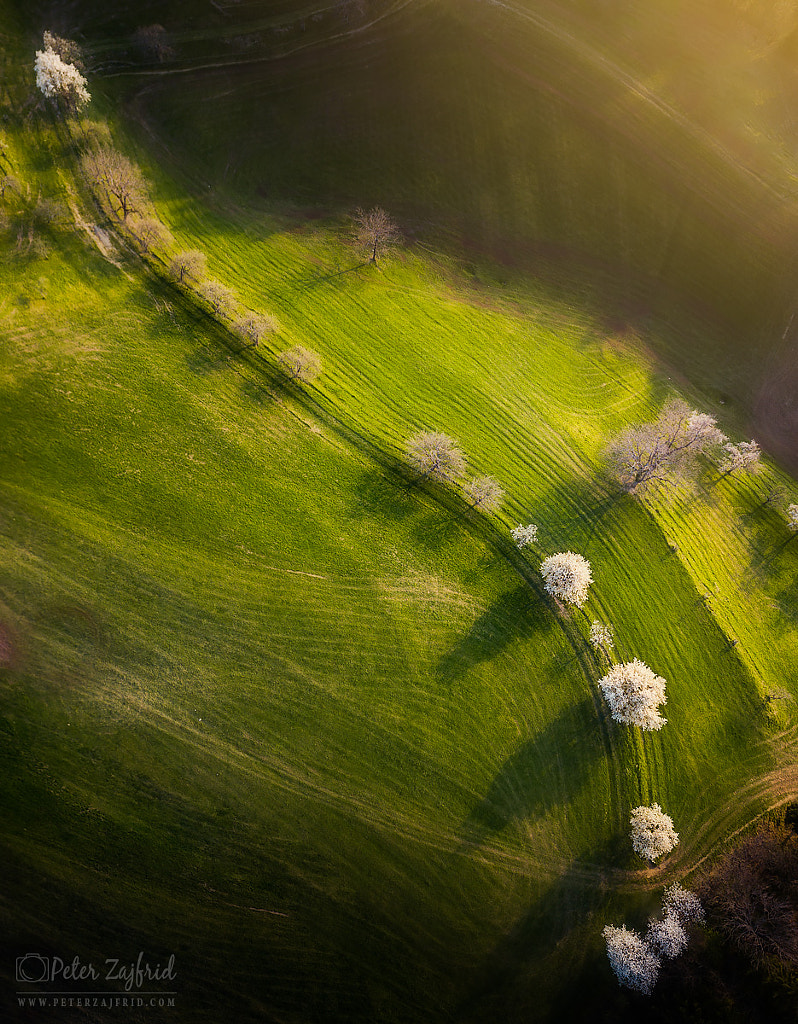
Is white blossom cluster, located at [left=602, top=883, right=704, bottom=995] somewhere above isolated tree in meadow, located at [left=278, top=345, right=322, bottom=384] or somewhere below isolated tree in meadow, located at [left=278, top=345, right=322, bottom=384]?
below

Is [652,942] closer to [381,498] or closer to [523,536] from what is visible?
[523,536]

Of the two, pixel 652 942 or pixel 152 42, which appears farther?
pixel 152 42

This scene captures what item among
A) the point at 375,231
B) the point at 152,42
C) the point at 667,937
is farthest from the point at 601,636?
the point at 152,42

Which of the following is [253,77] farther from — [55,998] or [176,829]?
[55,998]

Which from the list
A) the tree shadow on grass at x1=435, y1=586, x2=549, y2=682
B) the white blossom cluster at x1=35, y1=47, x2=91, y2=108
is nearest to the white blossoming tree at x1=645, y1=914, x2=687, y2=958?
the tree shadow on grass at x1=435, y1=586, x2=549, y2=682

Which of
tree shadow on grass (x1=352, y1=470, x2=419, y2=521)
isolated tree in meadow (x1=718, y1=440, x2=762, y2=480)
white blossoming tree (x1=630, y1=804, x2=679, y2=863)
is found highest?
isolated tree in meadow (x1=718, y1=440, x2=762, y2=480)

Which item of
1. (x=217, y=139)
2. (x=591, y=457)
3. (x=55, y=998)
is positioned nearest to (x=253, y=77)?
(x=217, y=139)

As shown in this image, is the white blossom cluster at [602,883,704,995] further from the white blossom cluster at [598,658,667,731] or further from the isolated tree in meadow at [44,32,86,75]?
the isolated tree in meadow at [44,32,86,75]

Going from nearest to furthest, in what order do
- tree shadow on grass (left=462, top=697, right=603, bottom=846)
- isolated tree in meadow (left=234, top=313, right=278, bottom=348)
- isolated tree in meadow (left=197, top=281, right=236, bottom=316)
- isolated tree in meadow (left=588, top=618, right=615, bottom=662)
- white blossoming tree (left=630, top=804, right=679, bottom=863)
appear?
white blossoming tree (left=630, top=804, right=679, bottom=863), tree shadow on grass (left=462, top=697, right=603, bottom=846), isolated tree in meadow (left=588, top=618, right=615, bottom=662), isolated tree in meadow (left=234, top=313, right=278, bottom=348), isolated tree in meadow (left=197, top=281, right=236, bottom=316)
